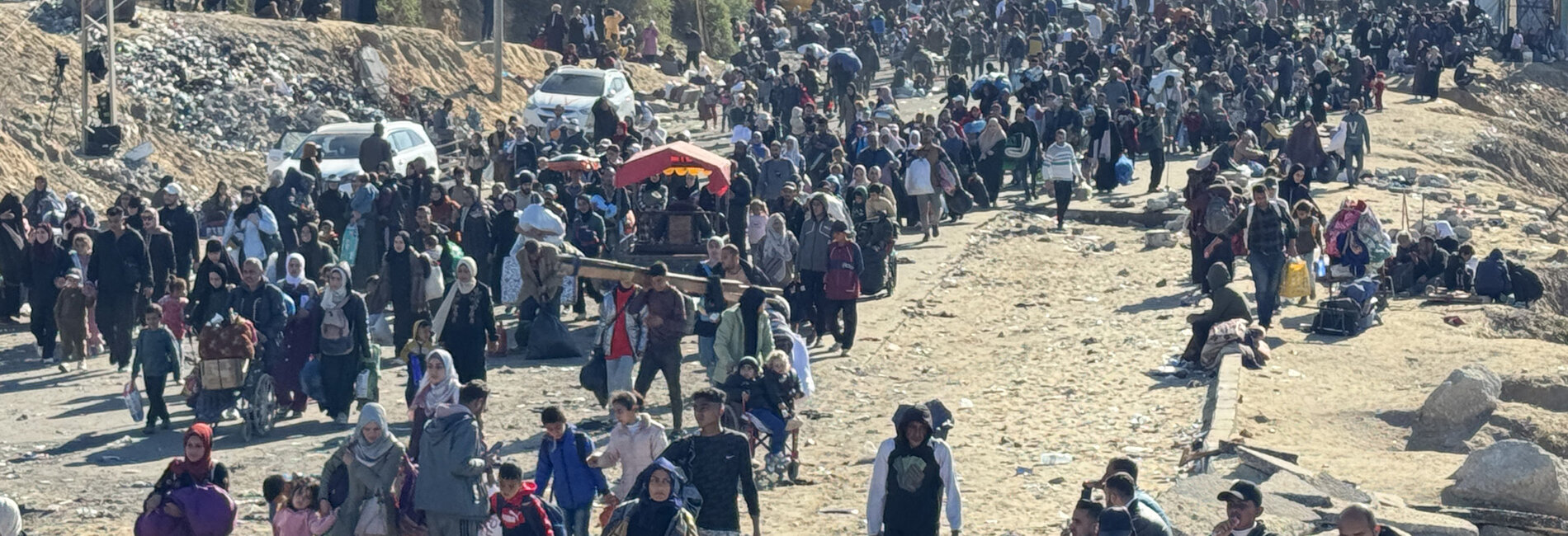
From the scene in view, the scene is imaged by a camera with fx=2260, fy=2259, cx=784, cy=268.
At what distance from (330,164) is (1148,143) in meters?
10.2

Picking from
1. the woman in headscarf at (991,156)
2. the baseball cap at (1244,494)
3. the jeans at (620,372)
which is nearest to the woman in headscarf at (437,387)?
the jeans at (620,372)

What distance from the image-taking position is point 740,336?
14.6 metres

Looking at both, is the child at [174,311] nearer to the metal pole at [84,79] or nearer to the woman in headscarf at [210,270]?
the woman in headscarf at [210,270]

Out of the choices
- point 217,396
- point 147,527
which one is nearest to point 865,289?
point 217,396

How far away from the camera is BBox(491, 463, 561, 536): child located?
10367 mm

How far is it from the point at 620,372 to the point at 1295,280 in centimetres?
746

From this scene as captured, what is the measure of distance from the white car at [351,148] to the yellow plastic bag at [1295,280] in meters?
10.5

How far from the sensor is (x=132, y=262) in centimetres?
1728

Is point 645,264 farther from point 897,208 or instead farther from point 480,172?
point 480,172

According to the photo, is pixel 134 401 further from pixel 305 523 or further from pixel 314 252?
pixel 305 523

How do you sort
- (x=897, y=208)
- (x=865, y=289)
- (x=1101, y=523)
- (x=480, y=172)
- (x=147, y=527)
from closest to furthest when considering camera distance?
(x=1101, y=523) < (x=147, y=527) < (x=865, y=289) < (x=897, y=208) < (x=480, y=172)

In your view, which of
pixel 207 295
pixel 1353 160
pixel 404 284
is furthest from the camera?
pixel 1353 160

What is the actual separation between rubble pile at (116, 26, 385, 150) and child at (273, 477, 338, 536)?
20.6 metres

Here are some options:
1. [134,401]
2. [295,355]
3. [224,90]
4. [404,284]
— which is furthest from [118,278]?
[224,90]
